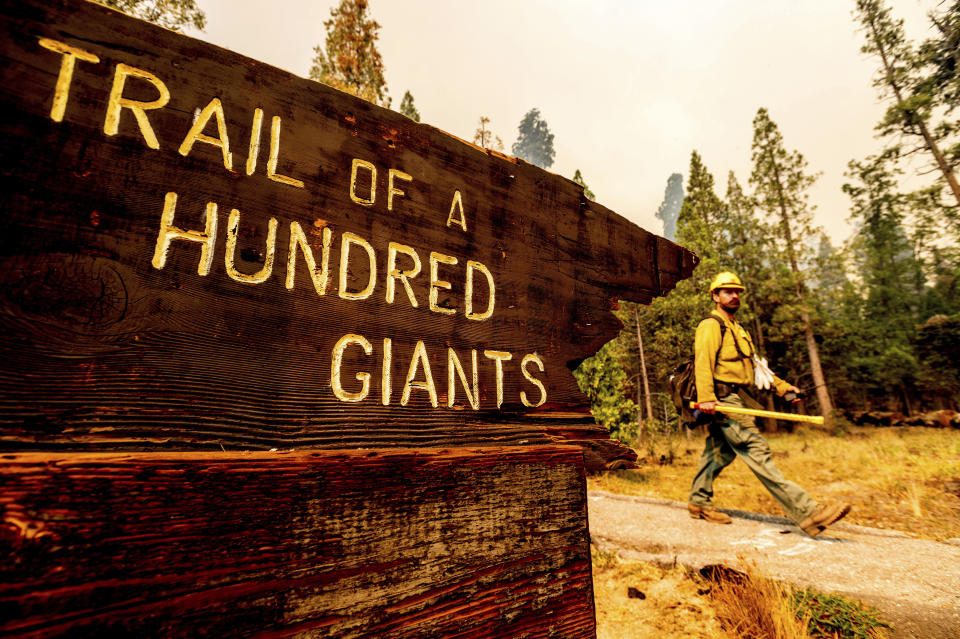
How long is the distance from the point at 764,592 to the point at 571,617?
198cm

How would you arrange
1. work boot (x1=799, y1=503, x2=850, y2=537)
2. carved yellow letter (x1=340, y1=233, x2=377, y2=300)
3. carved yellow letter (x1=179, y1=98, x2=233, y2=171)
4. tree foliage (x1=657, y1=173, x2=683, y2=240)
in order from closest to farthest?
1. carved yellow letter (x1=179, y1=98, x2=233, y2=171)
2. carved yellow letter (x1=340, y1=233, x2=377, y2=300)
3. work boot (x1=799, y1=503, x2=850, y2=537)
4. tree foliage (x1=657, y1=173, x2=683, y2=240)

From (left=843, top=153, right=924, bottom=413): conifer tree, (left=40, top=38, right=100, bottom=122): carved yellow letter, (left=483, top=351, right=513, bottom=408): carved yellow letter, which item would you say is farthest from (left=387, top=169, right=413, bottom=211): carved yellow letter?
(left=843, top=153, right=924, bottom=413): conifer tree

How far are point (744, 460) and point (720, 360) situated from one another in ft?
3.10

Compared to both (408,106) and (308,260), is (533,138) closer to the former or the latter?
(408,106)

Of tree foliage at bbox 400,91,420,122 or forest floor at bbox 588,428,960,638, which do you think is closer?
forest floor at bbox 588,428,960,638

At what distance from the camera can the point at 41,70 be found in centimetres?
77

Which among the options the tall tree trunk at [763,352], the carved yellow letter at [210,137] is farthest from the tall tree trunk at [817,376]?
the carved yellow letter at [210,137]

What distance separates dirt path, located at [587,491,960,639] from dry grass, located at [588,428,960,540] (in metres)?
1.39

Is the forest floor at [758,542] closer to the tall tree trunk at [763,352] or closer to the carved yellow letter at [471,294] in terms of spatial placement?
the carved yellow letter at [471,294]

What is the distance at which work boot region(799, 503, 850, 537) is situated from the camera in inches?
127

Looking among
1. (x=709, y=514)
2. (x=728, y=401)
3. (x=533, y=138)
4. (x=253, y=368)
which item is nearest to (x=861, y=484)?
(x=709, y=514)

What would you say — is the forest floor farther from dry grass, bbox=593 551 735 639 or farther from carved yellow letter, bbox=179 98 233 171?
carved yellow letter, bbox=179 98 233 171

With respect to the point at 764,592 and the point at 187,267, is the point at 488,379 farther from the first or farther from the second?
the point at 764,592

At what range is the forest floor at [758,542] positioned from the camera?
2.47 metres
